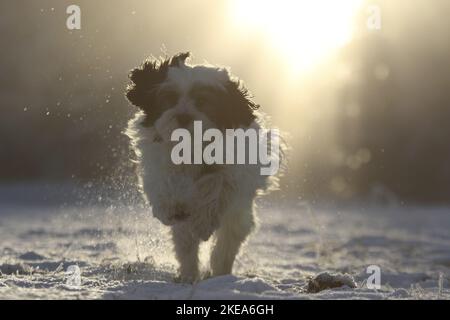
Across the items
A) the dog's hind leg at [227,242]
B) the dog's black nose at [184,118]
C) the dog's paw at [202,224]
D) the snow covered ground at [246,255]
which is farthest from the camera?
the dog's hind leg at [227,242]

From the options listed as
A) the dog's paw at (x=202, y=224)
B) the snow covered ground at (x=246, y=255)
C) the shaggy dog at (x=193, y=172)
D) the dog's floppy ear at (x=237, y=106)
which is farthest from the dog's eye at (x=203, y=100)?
the snow covered ground at (x=246, y=255)

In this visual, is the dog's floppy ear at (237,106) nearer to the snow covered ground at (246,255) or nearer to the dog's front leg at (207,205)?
the dog's front leg at (207,205)

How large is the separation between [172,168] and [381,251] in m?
8.84

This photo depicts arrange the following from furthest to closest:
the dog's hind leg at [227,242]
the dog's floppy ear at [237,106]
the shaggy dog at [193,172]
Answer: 1. the dog's hind leg at [227,242]
2. the dog's floppy ear at [237,106]
3. the shaggy dog at [193,172]

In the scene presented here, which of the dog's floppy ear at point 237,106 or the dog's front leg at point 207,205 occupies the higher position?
the dog's floppy ear at point 237,106

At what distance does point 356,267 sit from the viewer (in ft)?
39.2

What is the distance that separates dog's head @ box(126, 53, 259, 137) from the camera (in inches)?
282

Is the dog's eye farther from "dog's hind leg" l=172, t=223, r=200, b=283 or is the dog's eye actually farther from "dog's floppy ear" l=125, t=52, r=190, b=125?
"dog's hind leg" l=172, t=223, r=200, b=283

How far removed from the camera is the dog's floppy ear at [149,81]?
786 cm

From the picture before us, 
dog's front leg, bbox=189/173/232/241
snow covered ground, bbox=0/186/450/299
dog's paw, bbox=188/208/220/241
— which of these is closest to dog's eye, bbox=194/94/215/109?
dog's front leg, bbox=189/173/232/241

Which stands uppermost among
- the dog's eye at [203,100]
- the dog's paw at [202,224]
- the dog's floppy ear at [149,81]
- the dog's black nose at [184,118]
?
the dog's floppy ear at [149,81]

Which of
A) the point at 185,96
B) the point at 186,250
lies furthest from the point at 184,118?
the point at 186,250
